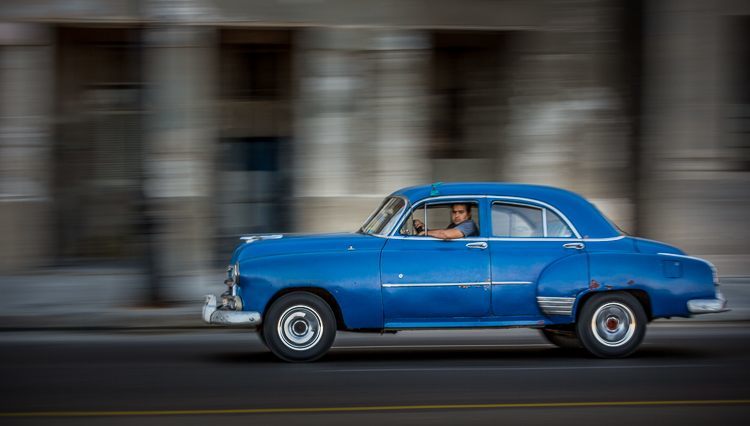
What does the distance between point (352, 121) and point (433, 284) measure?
7358 millimetres

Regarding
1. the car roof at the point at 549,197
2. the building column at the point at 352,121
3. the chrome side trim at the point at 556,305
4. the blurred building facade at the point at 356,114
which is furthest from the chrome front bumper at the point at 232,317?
the building column at the point at 352,121

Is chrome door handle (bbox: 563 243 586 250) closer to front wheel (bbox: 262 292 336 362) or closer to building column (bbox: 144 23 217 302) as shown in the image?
front wheel (bbox: 262 292 336 362)

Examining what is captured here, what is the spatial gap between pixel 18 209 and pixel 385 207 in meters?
8.57

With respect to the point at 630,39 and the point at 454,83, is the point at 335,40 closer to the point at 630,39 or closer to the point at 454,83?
the point at 454,83

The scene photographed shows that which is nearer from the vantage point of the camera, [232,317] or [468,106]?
[232,317]

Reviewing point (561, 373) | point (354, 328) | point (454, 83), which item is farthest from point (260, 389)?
point (454, 83)

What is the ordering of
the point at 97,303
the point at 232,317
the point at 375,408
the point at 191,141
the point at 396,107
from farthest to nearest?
the point at 396,107, the point at 191,141, the point at 97,303, the point at 232,317, the point at 375,408

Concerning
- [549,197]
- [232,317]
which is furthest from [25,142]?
[549,197]

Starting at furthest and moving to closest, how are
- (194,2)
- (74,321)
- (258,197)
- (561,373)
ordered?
(258,197)
(194,2)
(74,321)
(561,373)

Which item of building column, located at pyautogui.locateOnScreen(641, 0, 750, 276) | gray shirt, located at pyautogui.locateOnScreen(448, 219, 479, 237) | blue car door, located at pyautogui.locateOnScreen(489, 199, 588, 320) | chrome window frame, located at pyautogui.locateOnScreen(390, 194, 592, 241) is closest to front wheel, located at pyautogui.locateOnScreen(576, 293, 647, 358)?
blue car door, located at pyautogui.locateOnScreen(489, 199, 588, 320)

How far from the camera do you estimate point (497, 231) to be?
31.1 feet

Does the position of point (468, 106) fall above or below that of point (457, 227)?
above

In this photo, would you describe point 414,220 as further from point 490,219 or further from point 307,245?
point 307,245

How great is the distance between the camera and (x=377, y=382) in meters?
8.34
